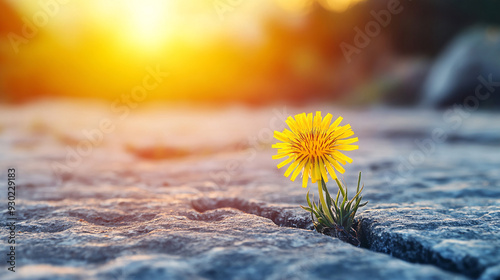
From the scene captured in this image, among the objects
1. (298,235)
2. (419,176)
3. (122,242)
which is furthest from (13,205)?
(419,176)

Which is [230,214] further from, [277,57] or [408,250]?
[277,57]

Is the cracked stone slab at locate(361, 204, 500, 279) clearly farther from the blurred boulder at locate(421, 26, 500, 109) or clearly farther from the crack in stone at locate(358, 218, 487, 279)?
the blurred boulder at locate(421, 26, 500, 109)

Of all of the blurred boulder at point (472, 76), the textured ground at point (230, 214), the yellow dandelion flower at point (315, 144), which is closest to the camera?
the textured ground at point (230, 214)

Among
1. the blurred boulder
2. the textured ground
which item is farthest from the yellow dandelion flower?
the blurred boulder

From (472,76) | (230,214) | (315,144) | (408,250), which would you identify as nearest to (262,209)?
(230,214)

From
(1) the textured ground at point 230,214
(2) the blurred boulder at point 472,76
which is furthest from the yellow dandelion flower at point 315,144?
(2) the blurred boulder at point 472,76

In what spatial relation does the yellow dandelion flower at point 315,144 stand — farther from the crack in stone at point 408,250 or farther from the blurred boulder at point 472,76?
the blurred boulder at point 472,76
